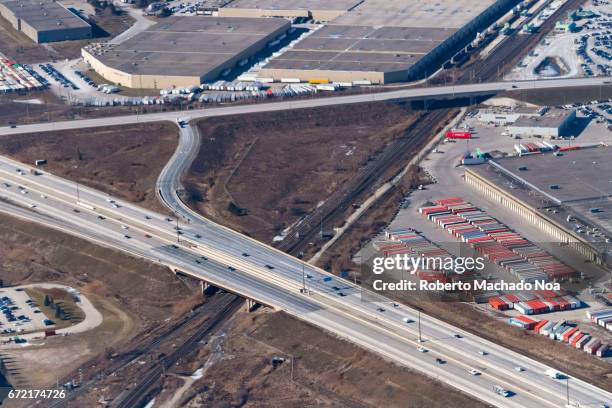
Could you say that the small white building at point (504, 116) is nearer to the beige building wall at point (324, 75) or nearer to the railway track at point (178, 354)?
the beige building wall at point (324, 75)

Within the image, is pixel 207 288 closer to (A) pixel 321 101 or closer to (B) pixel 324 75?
(A) pixel 321 101

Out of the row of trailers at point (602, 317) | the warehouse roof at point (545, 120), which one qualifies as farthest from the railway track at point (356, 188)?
the row of trailers at point (602, 317)

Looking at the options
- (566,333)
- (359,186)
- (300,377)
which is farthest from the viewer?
(359,186)

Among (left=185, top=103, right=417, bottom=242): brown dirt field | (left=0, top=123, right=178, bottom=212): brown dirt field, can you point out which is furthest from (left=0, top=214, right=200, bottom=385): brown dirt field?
(left=185, top=103, right=417, bottom=242): brown dirt field

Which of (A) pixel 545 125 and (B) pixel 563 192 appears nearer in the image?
(B) pixel 563 192

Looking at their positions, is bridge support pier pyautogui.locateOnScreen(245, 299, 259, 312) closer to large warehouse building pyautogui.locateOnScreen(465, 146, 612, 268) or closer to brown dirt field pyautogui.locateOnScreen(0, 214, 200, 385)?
brown dirt field pyautogui.locateOnScreen(0, 214, 200, 385)

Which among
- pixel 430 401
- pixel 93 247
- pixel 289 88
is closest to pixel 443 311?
pixel 430 401

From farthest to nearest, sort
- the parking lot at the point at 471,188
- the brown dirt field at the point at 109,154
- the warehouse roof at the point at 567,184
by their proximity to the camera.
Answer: the brown dirt field at the point at 109,154 → the warehouse roof at the point at 567,184 → the parking lot at the point at 471,188

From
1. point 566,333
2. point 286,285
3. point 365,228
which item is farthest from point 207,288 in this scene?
A: point 566,333
